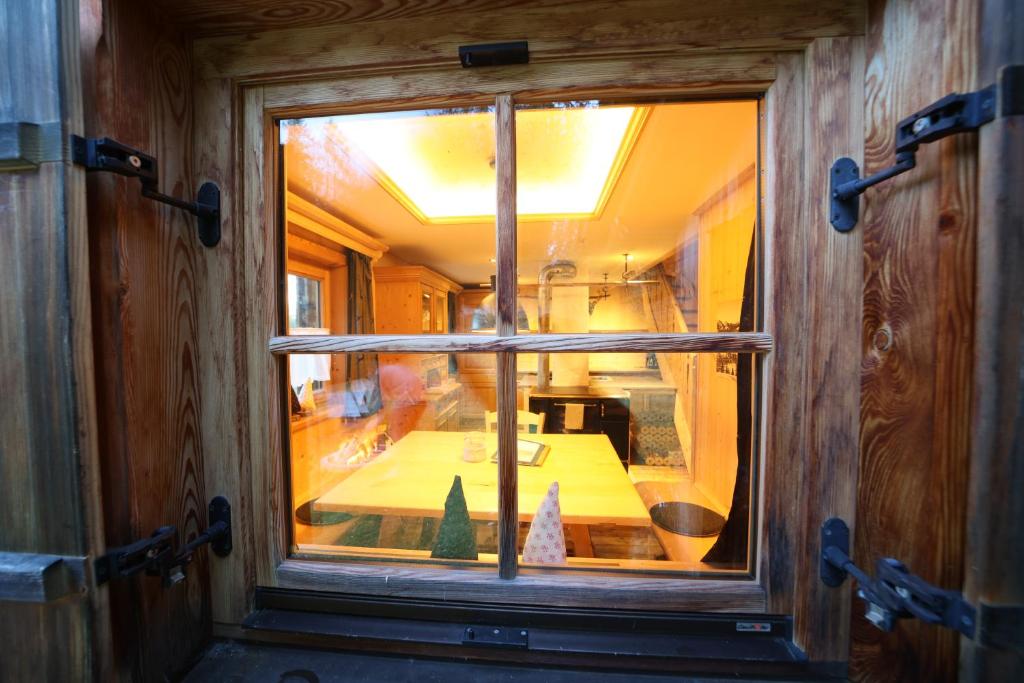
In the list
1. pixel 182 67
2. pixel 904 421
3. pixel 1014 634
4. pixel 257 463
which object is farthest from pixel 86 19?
pixel 1014 634

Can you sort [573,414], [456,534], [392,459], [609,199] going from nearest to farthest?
[456,534], [392,459], [573,414], [609,199]

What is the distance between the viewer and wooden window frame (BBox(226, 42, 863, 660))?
0.60 meters

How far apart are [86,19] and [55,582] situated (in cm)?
87

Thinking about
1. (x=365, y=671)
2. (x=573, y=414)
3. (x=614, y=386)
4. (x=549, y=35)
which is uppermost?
(x=549, y=35)

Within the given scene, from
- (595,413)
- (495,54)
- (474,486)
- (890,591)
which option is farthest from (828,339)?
(595,413)

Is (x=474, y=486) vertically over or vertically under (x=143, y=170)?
under

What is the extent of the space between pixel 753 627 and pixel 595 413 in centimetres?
128

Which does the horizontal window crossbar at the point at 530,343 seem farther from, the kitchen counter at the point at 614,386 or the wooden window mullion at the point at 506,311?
the kitchen counter at the point at 614,386

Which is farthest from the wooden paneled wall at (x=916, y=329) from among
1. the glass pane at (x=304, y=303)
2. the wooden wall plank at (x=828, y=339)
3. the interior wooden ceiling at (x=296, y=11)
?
the glass pane at (x=304, y=303)

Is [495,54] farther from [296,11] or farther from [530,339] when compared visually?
[530,339]

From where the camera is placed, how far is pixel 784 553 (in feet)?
2.10

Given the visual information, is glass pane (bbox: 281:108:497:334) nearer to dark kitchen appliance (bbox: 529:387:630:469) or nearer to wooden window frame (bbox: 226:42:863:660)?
wooden window frame (bbox: 226:42:863:660)

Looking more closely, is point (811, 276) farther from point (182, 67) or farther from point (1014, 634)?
point (182, 67)

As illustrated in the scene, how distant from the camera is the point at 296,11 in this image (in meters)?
0.63
